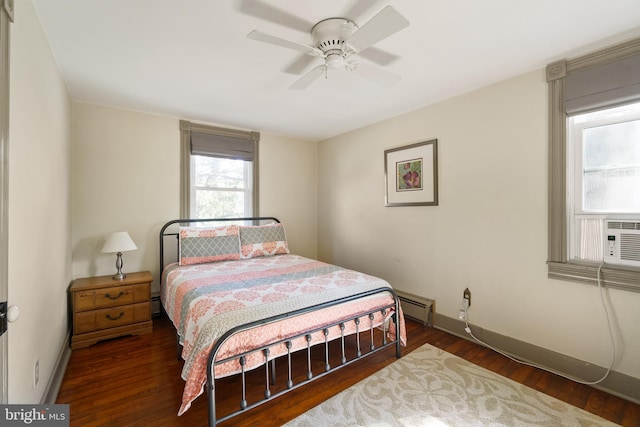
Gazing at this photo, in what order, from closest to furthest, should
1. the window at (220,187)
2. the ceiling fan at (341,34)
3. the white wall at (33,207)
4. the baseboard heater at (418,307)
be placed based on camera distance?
the white wall at (33,207)
the ceiling fan at (341,34)
the baseboard heater at (418,307)
the window at (220,187)

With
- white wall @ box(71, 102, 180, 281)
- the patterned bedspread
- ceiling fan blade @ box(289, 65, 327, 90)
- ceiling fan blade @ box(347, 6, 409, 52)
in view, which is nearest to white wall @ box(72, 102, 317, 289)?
white wall @ box(71, 102, 180, 281)

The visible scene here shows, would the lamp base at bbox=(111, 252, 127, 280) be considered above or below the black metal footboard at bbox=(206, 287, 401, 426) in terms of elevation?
above

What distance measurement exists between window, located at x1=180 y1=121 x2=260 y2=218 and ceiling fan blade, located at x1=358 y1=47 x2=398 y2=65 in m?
2.32

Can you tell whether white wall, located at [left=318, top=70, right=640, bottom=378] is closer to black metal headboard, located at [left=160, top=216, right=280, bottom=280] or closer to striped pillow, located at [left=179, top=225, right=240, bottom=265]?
black metal headboard, located at [left=160, top=216, right=280, bottom=280]

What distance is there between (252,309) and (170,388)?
935 mm

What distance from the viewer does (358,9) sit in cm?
159

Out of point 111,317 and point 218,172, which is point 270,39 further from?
point 111,317

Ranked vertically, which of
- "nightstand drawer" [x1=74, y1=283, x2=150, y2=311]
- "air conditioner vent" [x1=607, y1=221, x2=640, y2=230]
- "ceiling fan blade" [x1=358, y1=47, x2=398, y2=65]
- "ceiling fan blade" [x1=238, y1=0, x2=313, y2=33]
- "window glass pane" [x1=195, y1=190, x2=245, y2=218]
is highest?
"ceiling fan blade" [x1=358, y1=47, x2=398, y2=65]

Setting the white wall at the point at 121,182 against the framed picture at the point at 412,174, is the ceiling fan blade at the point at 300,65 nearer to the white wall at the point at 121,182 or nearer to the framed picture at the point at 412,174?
the framed picture at the point at 412,174

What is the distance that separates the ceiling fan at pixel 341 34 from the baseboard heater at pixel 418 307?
2290mm

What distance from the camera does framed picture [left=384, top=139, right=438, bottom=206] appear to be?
3.03 metres

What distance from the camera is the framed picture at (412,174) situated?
→ 119 inches

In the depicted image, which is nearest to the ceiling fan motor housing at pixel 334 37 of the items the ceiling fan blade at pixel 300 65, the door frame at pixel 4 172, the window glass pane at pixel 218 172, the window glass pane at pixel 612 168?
the ceiling fan blade at pixel 300 65

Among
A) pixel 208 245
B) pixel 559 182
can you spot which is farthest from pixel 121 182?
pixel 559 182
